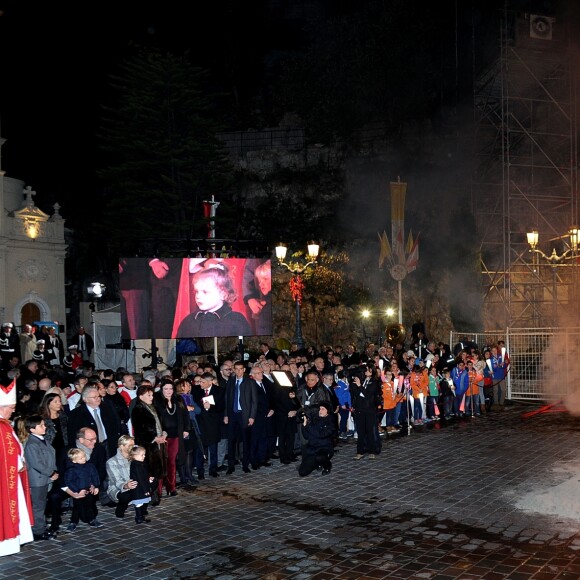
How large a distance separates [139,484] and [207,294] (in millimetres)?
10727

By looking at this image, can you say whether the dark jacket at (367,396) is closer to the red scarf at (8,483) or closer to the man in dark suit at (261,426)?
the man in dark suit at (261,426)

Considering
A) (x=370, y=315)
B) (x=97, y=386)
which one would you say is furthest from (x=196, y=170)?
(x=97, y=386)

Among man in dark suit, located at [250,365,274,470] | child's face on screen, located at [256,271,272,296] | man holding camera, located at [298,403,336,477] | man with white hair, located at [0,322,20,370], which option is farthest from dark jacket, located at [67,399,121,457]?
man with white hair, located at [0,322,20,370]

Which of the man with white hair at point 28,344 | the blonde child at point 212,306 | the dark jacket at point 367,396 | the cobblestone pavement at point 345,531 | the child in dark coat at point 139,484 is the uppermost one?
the blonde child at point 212,306

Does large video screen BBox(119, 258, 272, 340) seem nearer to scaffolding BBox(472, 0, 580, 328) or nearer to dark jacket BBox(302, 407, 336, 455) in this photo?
dark jacket BBox(302, 407, 336, 455)

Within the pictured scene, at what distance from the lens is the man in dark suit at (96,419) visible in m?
9.35

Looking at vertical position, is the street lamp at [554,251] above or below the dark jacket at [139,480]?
above

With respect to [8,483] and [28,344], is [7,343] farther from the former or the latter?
[8,483]

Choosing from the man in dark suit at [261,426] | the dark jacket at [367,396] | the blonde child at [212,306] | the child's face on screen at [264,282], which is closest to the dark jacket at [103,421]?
the man in dark suit at [261,426]

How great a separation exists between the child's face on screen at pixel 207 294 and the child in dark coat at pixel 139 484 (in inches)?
411

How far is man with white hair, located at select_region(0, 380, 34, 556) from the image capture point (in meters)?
7.30

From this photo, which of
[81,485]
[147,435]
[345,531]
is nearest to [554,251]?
[345,531]

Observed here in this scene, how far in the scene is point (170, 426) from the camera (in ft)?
32.3

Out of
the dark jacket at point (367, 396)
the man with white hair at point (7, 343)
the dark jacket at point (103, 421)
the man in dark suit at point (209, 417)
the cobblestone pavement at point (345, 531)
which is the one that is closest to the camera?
the cobblestone pavement at point (345, 531)
